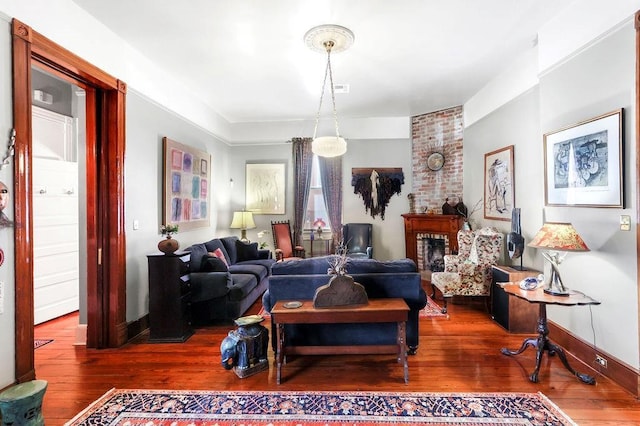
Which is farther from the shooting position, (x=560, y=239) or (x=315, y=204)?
(x=315, y=204)

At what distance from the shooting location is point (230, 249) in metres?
5.34

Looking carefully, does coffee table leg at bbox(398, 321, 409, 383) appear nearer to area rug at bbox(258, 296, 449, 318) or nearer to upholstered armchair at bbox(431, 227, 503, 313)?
area rug at bbox(258, 296, 449, 318)

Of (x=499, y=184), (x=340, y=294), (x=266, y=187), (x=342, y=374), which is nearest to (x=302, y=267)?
(x=340, y=294)

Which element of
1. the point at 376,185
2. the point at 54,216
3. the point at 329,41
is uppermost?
the point at 329,41

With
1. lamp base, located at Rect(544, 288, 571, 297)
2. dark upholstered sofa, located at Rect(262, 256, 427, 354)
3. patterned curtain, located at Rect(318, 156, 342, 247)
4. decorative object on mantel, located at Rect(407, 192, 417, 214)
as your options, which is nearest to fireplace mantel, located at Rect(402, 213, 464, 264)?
decorative object on mantel, located at Rect(407, 192, 417, 214)

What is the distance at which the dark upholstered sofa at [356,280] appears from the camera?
9.04 ft

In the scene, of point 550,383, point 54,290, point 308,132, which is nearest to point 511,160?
point 550,383

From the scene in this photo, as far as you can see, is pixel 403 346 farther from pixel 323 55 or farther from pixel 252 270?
pixel 323 55

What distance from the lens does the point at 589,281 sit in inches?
106

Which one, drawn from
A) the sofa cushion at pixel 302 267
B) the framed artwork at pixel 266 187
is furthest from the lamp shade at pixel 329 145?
the framed artwork at pixel 266 187

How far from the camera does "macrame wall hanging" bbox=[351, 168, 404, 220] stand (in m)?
6.20

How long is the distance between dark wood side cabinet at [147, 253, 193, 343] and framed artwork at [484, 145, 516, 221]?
4.27 meters

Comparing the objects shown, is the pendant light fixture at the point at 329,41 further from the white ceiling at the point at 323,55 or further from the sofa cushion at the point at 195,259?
the sofa cushion at the point at 195,259

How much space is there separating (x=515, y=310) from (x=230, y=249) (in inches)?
166
